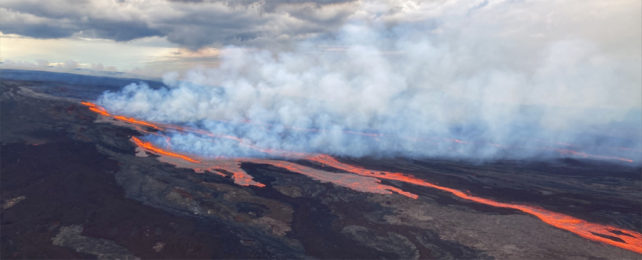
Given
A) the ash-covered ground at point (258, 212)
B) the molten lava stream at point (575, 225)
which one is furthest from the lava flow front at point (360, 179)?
the ash-covered ground at point (258, 212)

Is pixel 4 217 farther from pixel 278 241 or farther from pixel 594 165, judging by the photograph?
pixel 594 165

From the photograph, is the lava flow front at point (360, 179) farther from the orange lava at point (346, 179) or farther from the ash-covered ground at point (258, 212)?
the ash-covered ground at point (258, 212)

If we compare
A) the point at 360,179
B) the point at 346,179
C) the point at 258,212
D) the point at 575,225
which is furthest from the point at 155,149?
the point at 575,225

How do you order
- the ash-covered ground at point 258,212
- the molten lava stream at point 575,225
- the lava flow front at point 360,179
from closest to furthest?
the ash-covered ground at point 258,212
the molten lava stream at point 575,225
the lava flow front at point 360,179

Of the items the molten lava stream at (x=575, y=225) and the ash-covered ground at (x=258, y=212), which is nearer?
the ash-covered ground at (x=258, y=212)

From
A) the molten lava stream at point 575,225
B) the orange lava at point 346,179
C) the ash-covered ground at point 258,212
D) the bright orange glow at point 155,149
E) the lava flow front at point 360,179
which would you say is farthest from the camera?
the bright orange glow at point 155,149

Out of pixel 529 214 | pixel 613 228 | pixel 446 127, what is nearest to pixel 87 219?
pixel 529 214

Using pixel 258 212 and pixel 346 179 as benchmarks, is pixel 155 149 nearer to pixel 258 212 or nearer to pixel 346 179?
pixel 258 212
